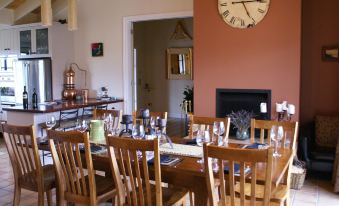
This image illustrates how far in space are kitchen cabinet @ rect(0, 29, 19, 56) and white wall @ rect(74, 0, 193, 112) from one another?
3.93 ft

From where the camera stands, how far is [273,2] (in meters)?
4.17

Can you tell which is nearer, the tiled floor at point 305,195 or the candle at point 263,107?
the tiled floor at point 305,195

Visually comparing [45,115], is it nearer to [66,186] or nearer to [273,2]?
[66,186]

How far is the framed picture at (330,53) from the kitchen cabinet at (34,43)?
15.7 ft

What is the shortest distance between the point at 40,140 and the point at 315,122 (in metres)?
3.54

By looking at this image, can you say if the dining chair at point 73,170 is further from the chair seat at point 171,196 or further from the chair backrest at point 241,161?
the chair backrest at point 241,161

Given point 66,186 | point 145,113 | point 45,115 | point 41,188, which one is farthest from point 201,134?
point 45,115

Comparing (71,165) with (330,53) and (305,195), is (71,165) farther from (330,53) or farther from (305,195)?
(330,53)

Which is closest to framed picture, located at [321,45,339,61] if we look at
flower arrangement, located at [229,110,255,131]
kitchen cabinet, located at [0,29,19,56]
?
flower arrangement, located at [229,110,255,131]

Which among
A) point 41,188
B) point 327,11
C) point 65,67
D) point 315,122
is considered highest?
point 327,11

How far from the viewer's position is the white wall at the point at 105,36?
20.3 feet

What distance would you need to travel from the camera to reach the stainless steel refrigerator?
636 cm

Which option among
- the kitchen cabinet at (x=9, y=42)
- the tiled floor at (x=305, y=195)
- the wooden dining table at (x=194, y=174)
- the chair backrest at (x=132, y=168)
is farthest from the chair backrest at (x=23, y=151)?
the kitchen cabinet at (x=9, y=42)

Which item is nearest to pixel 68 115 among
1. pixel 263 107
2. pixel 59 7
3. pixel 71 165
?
pixel 59 7
